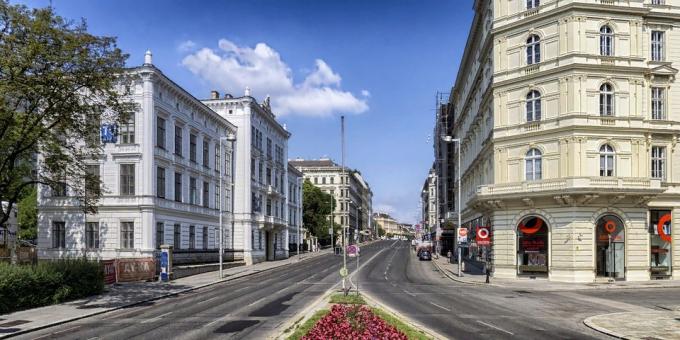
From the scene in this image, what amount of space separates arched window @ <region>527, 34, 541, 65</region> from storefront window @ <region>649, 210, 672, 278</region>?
1421cm

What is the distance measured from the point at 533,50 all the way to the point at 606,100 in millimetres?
6257

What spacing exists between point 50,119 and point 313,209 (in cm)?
8457

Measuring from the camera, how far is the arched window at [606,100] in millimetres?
41438

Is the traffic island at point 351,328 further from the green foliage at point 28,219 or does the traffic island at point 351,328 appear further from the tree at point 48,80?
the green foliage at point 28,219

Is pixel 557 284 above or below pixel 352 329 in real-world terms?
below

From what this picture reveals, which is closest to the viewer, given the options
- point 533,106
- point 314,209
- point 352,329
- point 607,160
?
point 352,329

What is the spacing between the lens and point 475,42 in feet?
190

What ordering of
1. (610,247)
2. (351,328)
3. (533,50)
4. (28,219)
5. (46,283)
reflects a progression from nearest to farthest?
1. (351,328)
2. (46,283)
3. (610,247)
4. (533,50)
5. (28,219)

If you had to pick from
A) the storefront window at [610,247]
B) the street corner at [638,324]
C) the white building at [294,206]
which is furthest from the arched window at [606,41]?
the white building at [294,206]

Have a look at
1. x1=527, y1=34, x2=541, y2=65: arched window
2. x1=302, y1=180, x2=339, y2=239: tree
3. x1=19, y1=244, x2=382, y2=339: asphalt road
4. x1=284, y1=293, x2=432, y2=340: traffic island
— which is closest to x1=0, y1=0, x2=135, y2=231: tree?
x1=19, y1=244, x2=382, y2=339: asphalt road

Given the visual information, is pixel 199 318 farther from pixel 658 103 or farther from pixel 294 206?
pixel 294 206

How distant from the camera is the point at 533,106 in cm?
4347

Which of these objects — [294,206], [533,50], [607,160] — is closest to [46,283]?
[533,50]

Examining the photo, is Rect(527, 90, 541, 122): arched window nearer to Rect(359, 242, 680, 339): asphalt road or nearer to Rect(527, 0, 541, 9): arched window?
Rect(527, 0, 541, 9): arched window
